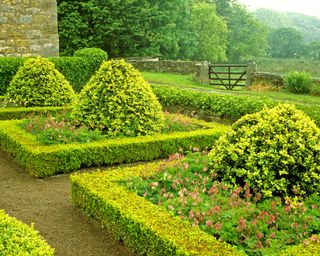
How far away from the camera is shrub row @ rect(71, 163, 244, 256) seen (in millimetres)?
4281

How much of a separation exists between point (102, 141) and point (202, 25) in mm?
39851

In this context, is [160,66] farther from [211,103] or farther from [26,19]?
[211,103]

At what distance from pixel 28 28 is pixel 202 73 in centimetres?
876

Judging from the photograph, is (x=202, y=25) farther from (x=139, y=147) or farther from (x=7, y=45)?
(x=139, y=147)

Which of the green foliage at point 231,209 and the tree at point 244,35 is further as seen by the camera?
the tree at point 244,35

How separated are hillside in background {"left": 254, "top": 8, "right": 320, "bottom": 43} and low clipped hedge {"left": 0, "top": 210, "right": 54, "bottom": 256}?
8415 cm

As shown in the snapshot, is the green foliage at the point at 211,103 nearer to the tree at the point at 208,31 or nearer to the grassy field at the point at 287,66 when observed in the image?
the grassy field at the point at 287,66

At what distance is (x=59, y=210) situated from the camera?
20.1 feet

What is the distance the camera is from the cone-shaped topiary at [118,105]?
28.5 ft

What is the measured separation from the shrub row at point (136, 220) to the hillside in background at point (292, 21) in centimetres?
8192

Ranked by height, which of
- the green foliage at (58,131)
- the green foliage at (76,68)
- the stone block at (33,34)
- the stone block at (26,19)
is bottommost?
the green foliage at (58,131)

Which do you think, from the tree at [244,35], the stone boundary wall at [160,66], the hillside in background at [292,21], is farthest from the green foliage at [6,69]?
the hillside in background at [292,21]

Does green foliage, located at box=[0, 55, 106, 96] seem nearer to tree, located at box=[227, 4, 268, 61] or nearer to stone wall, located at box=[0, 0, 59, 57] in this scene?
stone wall, located at box=[0, 0, 59, 57]

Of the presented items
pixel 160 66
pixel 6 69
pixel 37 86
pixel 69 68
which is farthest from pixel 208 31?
pixel 37 86
